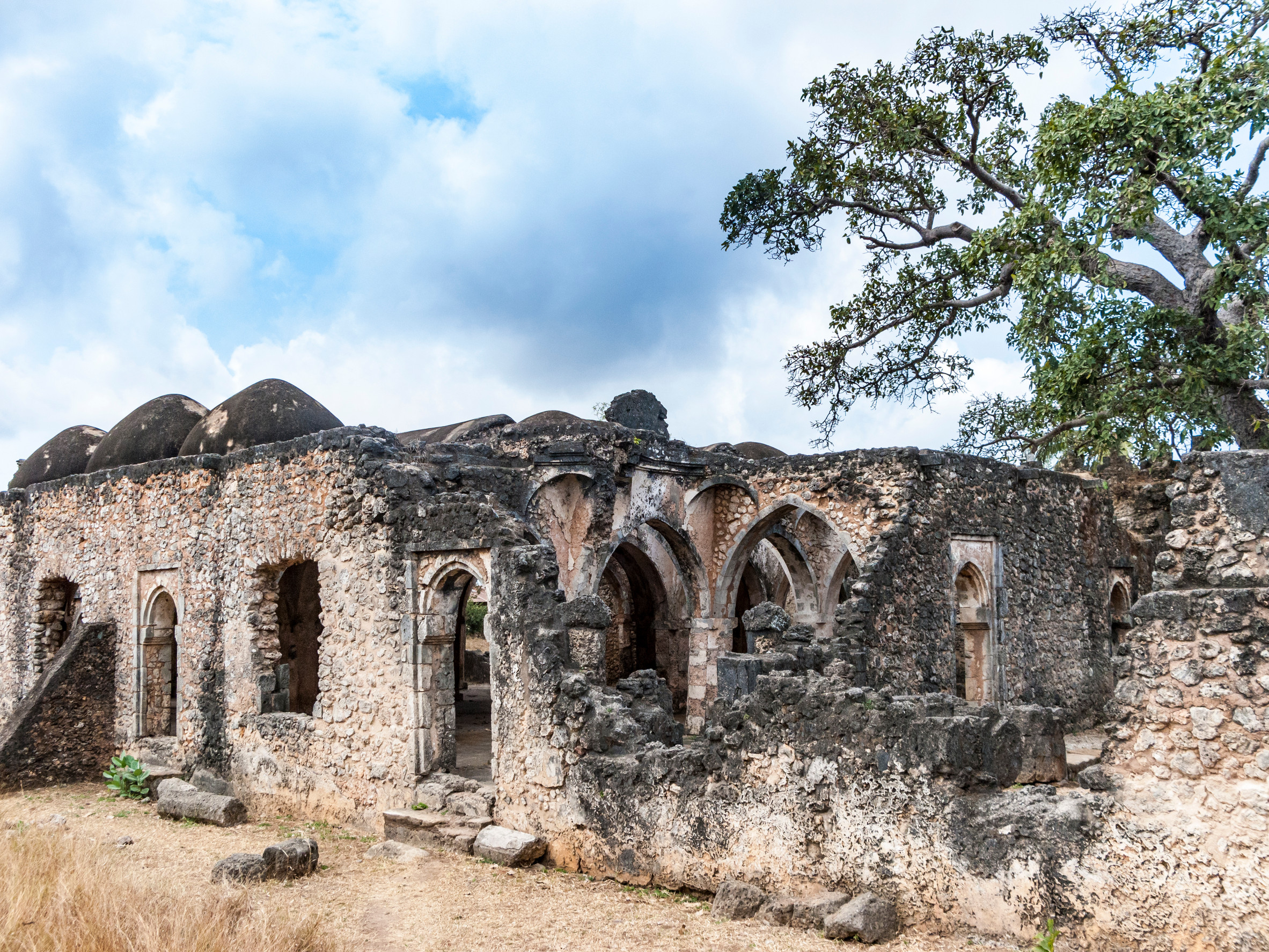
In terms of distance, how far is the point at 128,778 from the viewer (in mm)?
10703

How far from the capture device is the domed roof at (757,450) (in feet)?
64.6

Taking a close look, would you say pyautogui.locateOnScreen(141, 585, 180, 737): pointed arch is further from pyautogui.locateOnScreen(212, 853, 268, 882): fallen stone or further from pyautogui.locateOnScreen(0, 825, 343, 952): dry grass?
pyautogui.locateOnScreen(0, 825, 343, 952): dry grass

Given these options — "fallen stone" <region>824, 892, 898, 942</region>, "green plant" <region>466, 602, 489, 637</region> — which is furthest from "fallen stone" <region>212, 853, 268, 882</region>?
"green plant" <region>466, 602, 489, 637</region>

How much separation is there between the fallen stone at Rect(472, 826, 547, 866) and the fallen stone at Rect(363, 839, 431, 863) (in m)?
0.48

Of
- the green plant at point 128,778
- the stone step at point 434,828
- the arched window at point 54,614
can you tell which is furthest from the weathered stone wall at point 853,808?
the arched window at point 54,614

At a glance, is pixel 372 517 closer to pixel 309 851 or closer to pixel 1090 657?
pixel 309 851

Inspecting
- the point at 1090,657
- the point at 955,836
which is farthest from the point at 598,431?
the point at 955,836

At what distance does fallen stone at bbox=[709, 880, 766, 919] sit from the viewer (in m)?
5.67

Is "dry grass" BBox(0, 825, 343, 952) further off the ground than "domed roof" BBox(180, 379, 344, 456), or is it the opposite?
"domed roof" BBox(180, 379, 344, 456)

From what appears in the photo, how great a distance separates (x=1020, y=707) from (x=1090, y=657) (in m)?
8.75

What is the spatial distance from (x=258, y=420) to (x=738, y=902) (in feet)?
31.2

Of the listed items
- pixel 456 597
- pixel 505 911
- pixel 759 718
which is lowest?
pixel 505 911

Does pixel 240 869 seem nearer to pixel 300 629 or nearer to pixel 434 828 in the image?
pixel 434 828

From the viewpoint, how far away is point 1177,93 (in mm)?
10969
